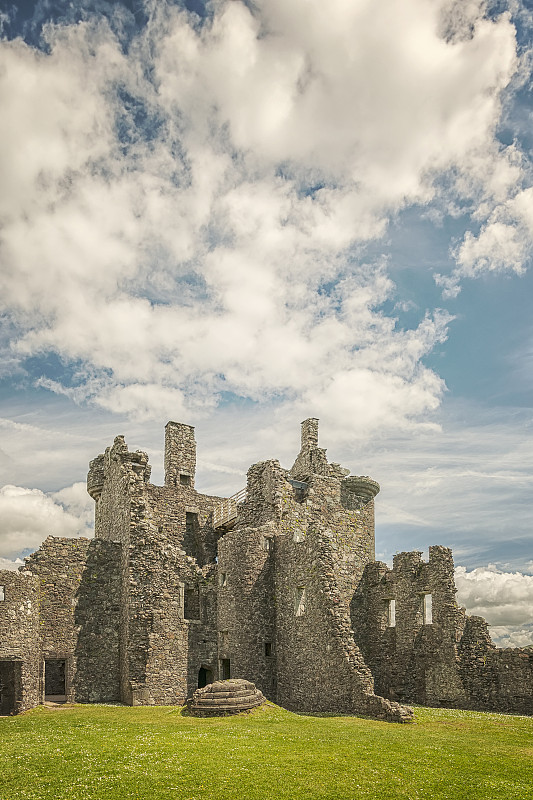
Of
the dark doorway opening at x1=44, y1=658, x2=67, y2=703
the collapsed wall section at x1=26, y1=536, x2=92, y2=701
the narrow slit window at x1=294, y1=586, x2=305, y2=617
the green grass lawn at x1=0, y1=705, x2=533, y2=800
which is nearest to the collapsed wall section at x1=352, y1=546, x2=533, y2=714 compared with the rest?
the green grass lawn at x1=0, y1=705, x2=533, y2=800

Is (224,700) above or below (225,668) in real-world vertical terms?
above

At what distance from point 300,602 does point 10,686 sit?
13.9 m

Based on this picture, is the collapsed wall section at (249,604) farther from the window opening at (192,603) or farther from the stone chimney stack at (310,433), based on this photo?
the stone chimney stack at (310,433)

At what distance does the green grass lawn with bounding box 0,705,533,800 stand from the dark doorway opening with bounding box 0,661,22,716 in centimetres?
182

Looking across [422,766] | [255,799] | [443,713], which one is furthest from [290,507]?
[255,799]

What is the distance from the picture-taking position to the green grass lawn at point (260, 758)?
15938 millimetres

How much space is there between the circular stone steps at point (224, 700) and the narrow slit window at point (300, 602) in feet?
17.4

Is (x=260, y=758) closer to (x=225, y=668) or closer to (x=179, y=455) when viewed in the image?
(x=225, y=668)

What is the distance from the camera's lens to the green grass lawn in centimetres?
1594

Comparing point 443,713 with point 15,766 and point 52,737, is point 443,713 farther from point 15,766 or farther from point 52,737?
point 15,766

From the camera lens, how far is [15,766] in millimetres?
17781

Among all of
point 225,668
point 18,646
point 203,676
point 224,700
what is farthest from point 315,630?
point 18,646

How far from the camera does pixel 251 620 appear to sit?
112 ft

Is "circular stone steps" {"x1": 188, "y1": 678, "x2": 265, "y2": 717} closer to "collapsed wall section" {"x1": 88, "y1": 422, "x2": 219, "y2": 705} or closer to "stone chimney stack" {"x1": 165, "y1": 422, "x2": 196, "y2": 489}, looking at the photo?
"collapsed wall section" {"x1": 88, "y1": 422, "x2": 219, "y2": 705}
